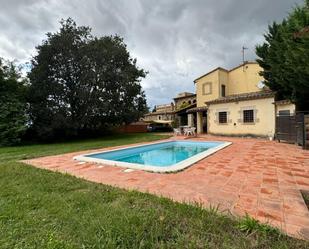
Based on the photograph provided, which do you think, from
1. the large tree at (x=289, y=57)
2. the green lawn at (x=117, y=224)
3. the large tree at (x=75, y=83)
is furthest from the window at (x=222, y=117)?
the green lawn at (x=117, y=224)

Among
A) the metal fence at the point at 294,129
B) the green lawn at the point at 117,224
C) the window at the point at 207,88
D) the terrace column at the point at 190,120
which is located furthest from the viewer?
the terrace column at the point at 190,120

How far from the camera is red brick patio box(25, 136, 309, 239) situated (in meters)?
3.47

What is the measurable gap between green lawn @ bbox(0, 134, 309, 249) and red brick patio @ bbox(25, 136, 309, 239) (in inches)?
19.1

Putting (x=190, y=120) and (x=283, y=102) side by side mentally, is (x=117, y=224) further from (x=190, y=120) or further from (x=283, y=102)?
(x=190, y=120)

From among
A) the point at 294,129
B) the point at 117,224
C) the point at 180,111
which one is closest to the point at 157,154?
the point at 294,129

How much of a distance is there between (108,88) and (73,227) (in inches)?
703

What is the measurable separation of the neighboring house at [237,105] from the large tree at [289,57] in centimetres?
114

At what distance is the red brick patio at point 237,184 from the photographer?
3467 mm

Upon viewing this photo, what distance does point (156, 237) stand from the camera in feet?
9.07

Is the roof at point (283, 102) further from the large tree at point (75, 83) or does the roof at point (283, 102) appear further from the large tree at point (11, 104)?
the large tree at point (11, 104)

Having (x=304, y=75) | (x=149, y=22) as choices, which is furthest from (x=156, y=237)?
(x=149, y=22)

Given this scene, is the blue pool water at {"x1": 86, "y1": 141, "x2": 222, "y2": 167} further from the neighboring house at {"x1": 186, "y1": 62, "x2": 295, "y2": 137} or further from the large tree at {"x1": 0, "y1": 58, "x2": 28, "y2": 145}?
the large tree at {"x1": 0, "y1": 58, "x2": 28, "y2": 145}

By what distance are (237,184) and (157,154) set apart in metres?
7.64

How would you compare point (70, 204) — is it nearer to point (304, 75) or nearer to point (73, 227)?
point (73, 227)
